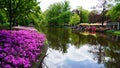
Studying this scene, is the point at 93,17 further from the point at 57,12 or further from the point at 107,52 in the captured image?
the point at 107,52

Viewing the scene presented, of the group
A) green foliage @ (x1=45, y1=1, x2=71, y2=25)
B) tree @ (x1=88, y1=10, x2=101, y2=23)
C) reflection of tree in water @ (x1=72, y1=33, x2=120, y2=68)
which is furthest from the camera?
green foliage @ (x1=45, y1=1, x2=71, y2=25)

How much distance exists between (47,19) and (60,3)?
1151cm

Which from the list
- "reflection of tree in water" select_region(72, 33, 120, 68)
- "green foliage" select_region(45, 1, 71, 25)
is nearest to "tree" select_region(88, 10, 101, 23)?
"green foliage" select_region(45, 1, 71, 25)

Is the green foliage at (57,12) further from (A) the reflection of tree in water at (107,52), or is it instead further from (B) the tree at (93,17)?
(A) the reflection of tree in water at (107,52)

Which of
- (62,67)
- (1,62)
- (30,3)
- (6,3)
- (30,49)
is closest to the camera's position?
(1,62)

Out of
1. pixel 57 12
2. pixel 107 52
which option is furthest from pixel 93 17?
pixel 107 52

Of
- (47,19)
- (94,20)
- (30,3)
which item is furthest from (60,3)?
(30,3)

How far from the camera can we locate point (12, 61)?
9.27m

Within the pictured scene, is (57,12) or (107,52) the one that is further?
(57,12)

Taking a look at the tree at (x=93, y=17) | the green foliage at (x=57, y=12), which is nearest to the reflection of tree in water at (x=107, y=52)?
the tree at (x=93, y=17)

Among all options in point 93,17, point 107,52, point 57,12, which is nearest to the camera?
point 107,52

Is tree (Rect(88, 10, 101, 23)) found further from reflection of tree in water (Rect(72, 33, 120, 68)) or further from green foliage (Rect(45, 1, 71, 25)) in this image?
reflection of tree in water (Rect(72, 33, 120, 68))

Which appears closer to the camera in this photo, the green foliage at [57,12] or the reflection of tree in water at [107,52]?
the reflection of tree in water at [107,52]

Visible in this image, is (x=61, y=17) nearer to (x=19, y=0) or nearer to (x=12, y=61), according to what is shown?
(x=19, y=0)
